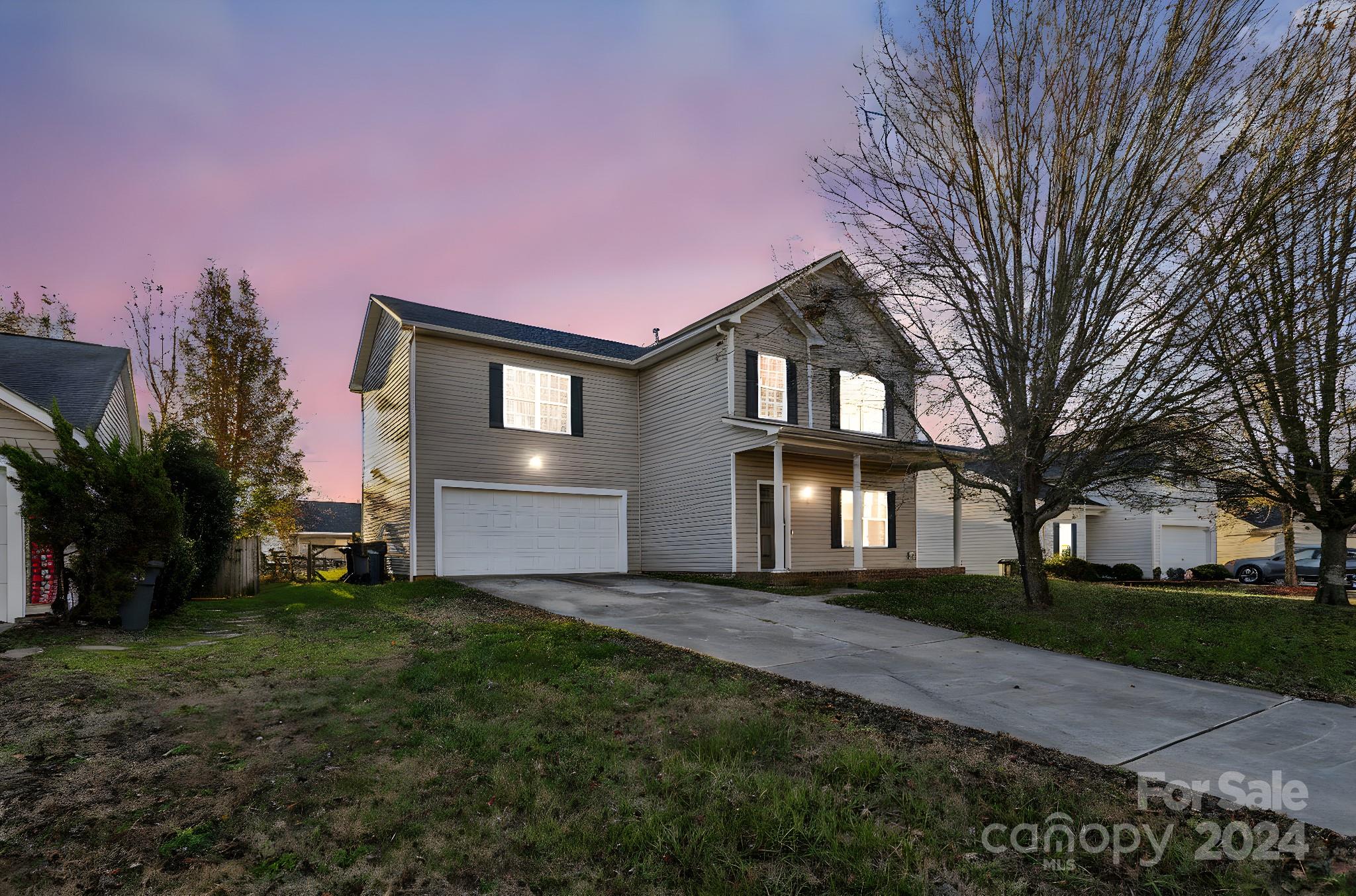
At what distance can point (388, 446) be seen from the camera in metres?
15.5

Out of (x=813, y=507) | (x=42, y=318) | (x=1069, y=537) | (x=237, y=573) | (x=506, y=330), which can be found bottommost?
(x=1069, y=537)

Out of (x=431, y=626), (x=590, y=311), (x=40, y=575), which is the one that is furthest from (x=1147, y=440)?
(x=40, y=575)

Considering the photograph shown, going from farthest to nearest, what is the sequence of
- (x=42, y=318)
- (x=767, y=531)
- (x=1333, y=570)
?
(x=42, y=318)
(x=767, y=531)
(x=1333, y=570)

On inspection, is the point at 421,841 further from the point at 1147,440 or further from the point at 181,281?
the point at 181,281

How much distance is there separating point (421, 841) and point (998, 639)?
288 inches

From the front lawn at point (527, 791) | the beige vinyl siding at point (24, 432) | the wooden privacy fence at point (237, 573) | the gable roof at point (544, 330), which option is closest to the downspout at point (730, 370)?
the gable roof at point (544, 330)

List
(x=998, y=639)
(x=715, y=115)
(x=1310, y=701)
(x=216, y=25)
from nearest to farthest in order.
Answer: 1. (x=1310, y=701)
2. (x=998, y=639)
3. (x=216, y=25)
4. (x=715, y=115)

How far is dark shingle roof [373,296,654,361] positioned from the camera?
14.8 m

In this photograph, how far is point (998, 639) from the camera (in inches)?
317

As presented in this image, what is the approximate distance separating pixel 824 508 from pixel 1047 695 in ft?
34.5

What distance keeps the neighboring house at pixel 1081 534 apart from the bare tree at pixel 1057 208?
29.6 ft

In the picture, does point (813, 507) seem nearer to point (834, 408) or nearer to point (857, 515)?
point (857, 515)

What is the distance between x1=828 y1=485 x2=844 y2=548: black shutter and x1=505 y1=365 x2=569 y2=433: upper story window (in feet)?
21.8

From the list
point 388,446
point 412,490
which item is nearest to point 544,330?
point 388,446
